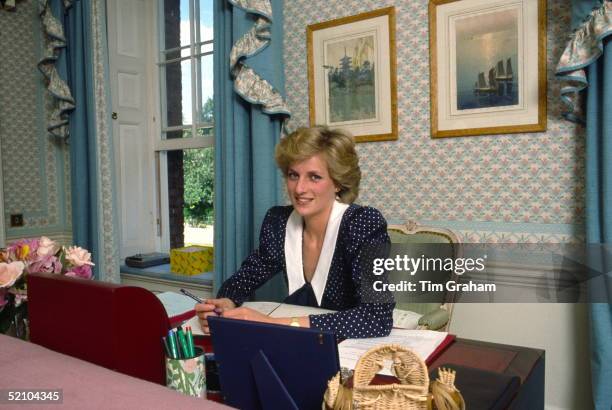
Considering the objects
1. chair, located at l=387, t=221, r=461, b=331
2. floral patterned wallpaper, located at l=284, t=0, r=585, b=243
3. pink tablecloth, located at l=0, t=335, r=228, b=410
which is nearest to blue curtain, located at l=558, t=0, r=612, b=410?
floral patterned wallpaper, located at l=284, t=0, r=585, b=243

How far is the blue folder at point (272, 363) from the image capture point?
73 centimetres

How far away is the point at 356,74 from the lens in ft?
9.19

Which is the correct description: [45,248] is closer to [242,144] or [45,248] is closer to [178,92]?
[242,144]

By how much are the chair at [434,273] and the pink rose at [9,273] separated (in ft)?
4.32

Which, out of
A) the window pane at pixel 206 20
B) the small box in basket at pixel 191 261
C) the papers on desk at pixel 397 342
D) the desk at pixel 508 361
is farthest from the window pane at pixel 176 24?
the desk at pixel 508 361

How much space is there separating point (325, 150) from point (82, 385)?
1.41 meters

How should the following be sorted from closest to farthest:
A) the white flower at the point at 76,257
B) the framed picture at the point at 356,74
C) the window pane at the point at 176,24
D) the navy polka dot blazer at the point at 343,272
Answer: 1. the white flower at the point at 76,257
2. the navy polka dot blazer at the point at 343,272
3. the framed picture at the point at 356,74
4. the window pane at the point at 176,24

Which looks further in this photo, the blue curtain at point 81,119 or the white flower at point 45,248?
the blue curtain at point 81,119

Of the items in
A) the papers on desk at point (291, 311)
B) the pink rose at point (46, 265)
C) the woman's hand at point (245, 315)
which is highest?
the pink rose at point (46, 265)

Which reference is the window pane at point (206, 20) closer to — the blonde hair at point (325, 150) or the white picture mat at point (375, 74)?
the white picture mat at point (375, 74)

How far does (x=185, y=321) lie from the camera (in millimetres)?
1451

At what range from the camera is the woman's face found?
1.85 metres

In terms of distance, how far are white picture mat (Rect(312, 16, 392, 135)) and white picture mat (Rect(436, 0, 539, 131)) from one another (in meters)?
0.28

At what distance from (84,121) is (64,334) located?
122 inches
